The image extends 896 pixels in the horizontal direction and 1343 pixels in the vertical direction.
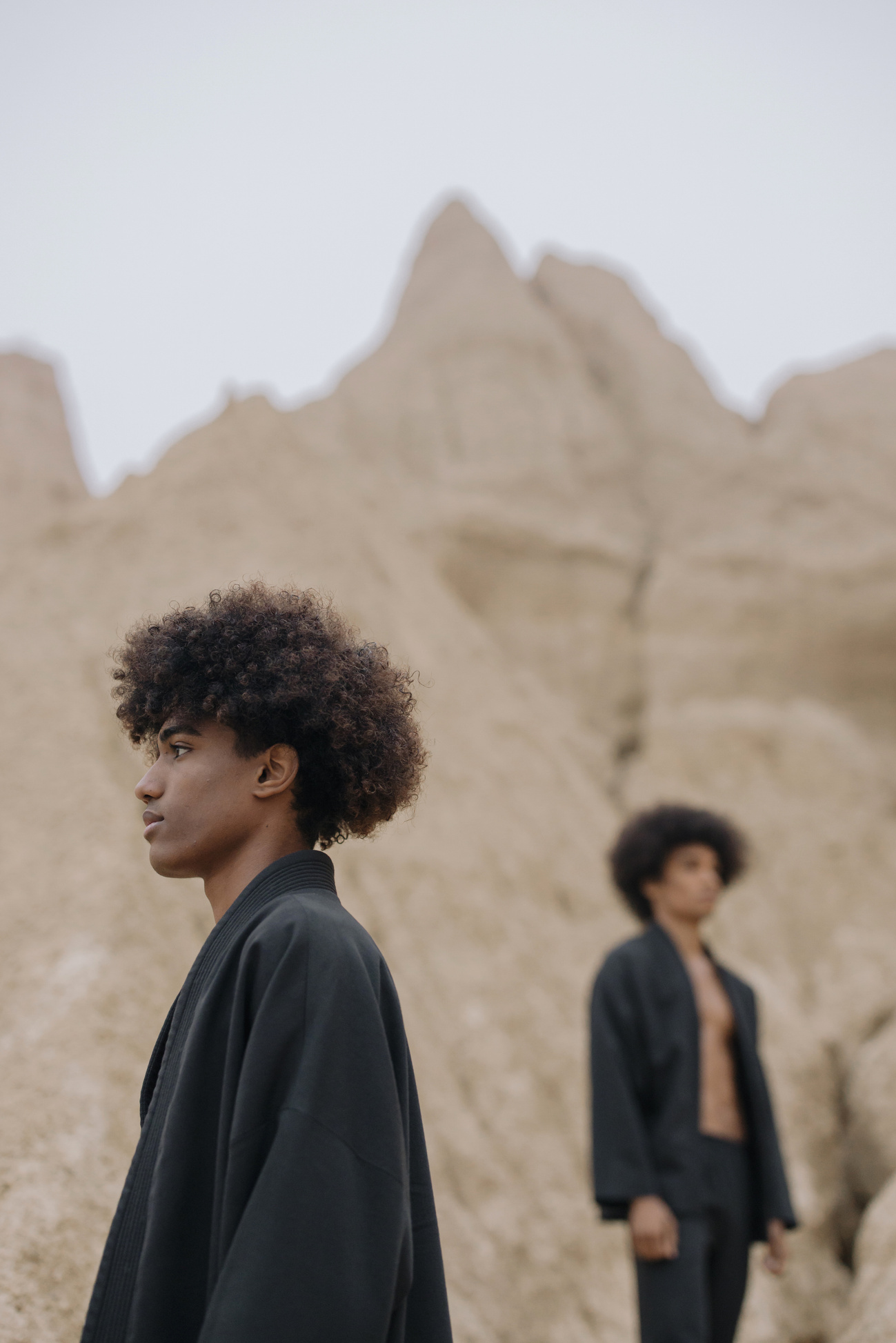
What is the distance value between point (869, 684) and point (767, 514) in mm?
2196

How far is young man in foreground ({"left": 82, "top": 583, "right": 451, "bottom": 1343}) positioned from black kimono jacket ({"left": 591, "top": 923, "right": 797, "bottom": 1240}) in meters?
1.98

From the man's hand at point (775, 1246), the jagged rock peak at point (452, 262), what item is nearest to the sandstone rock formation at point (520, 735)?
the jagged rock peak at point (452, 262)

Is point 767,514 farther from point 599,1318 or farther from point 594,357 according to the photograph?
point 599,1318

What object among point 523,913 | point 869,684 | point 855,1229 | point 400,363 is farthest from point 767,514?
point 855,1229

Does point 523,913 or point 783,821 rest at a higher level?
point 783,821

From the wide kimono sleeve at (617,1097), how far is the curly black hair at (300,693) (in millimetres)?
2046

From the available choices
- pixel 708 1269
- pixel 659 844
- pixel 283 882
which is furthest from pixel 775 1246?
pixel 283 882

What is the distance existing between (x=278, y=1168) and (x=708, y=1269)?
109 inches

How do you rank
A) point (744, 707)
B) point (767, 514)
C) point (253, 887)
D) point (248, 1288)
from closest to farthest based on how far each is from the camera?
point (248, 1288)
point (253, 887)
point (744, 707)
point (767, 514)

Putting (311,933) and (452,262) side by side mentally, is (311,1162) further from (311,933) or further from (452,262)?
(452,262)

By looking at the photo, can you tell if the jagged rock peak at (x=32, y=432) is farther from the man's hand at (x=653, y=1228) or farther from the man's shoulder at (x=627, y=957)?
the man's hand at (x=653, y=1228)

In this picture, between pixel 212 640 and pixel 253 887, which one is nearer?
pixel 253 887

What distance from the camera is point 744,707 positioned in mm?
10031

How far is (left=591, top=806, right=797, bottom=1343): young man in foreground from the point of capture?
3441mm
